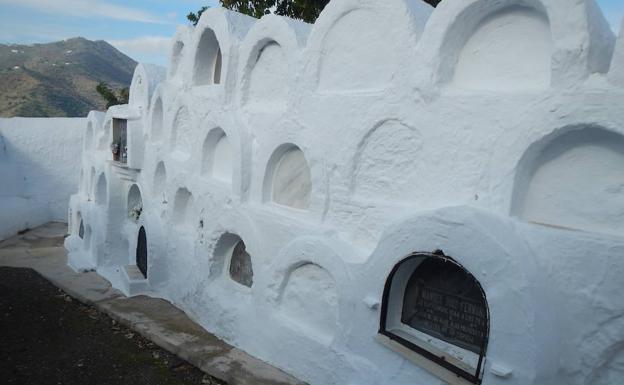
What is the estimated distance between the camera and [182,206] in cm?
812

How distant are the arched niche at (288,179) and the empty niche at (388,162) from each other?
903mm

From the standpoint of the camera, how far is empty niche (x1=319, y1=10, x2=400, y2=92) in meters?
4.45

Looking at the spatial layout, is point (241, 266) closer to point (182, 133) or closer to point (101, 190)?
point (182, 133)

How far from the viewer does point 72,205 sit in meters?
13.6

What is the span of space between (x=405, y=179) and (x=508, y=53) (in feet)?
4.58

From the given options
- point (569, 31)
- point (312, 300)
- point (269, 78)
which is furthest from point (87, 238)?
point (569, 31)

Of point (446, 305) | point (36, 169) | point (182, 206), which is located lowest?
point (36, 169)

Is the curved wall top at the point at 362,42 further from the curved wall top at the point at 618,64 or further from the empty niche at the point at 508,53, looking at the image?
the curved wall top at the point at 618,64

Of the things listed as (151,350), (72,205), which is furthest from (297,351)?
(72,205)

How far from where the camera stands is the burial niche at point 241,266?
6555mm

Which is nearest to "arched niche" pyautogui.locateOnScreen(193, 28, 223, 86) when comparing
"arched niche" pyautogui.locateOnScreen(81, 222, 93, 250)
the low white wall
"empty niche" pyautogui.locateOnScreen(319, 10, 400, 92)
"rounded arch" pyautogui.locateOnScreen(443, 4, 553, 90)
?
"empty niche" pyautogui.locateOnScreen(319, 10, 400, 92)

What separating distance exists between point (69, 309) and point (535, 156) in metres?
8.19

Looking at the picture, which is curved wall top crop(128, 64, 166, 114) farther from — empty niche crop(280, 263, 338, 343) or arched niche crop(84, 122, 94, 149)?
empty niche crop(280, 263, 338, 343)

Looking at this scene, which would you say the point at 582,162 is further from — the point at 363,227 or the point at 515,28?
the point at 363,227
